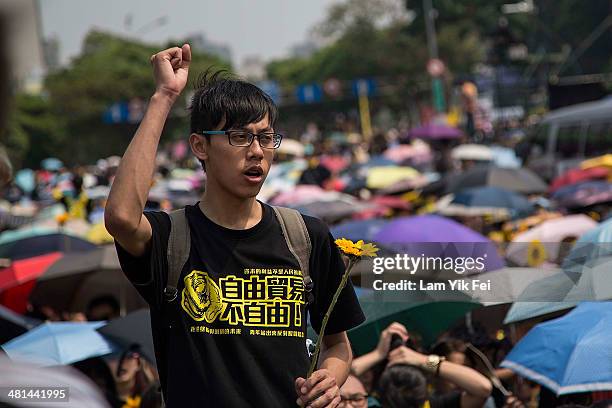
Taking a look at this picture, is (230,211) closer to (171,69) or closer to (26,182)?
(171,69)

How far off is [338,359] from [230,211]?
1.53 ft

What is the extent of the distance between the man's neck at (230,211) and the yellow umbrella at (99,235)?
9.63 m

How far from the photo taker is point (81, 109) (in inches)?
3049

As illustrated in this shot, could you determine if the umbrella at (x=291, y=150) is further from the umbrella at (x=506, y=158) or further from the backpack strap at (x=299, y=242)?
the backpack strap at (x=299, y=242)

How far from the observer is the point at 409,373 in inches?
201

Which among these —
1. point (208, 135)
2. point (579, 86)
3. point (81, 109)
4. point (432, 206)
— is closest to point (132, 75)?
point (81, 109)

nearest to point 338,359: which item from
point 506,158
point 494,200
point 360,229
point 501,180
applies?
point 360,229

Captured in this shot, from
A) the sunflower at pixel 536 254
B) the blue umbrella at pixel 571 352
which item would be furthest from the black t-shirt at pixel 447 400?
the sunflower at pixel 536 254

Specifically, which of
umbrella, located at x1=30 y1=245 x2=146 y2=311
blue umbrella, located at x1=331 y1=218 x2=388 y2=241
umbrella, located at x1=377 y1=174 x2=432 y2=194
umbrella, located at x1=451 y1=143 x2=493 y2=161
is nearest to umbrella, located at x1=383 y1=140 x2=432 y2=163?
umbrella, located at x1=451 y1=143 x2=493 y2=161

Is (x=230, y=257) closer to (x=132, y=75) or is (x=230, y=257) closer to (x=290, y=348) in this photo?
(x=290, y=348)

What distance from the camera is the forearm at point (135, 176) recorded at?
2.62 meters

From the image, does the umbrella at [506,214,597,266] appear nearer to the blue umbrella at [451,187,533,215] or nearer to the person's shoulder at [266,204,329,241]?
the blue umbrella at [451,187,533,215]

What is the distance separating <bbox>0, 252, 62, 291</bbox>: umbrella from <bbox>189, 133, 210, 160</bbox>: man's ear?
618 cm

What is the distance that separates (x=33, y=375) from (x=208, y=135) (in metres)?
1.53
